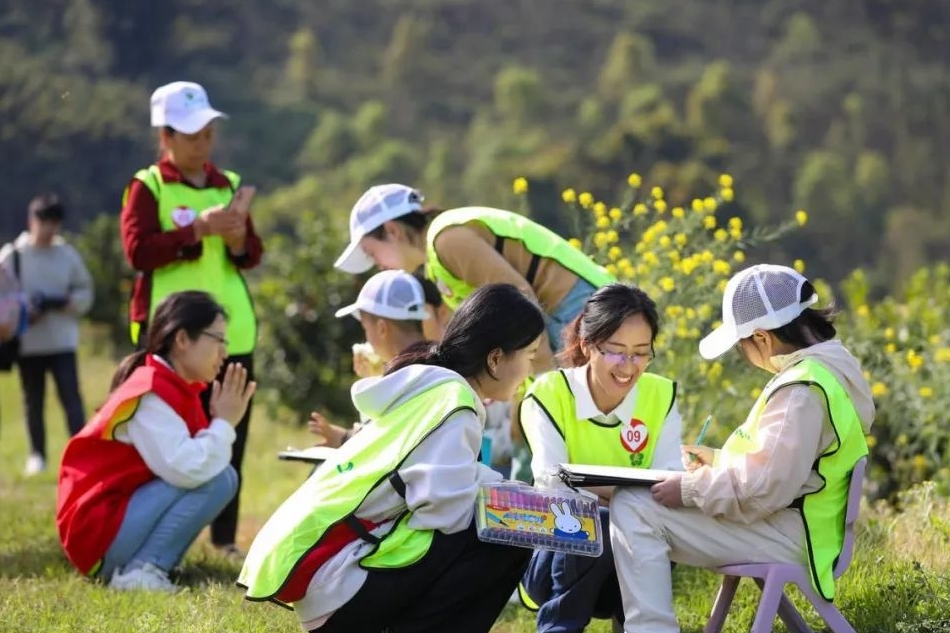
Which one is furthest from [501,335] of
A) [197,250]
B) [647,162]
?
[647,162]

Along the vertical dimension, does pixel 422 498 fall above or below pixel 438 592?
above

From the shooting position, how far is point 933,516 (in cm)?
511

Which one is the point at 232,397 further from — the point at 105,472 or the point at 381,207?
the point at 381,207

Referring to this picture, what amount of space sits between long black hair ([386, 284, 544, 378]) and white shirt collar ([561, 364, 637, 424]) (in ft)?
1.40

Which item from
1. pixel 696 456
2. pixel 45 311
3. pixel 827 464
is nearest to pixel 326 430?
pixel 696 456

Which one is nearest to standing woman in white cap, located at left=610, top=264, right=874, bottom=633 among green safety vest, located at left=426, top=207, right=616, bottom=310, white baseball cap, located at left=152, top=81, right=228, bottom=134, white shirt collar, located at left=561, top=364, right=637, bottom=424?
white shirt collar, located at left=561, top=364, right=637, bottom=424

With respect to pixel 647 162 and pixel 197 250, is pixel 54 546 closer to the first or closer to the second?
pixel 197 250

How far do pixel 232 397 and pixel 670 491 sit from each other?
210 centimetres

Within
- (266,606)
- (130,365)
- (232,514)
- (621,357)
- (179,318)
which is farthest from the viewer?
(232,514)

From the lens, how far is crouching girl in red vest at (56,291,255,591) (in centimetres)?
525

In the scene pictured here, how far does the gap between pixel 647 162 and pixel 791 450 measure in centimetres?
4192

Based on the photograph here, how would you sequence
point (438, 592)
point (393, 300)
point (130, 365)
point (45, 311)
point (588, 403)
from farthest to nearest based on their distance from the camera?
point (45, 311)
point (130, 365)
point (393, 300)
point (588, 403)
point (438, 592)

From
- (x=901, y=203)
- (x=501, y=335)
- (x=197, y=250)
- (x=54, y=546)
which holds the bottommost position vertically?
(x=901, y=203)

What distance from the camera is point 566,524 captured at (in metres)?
3.75
